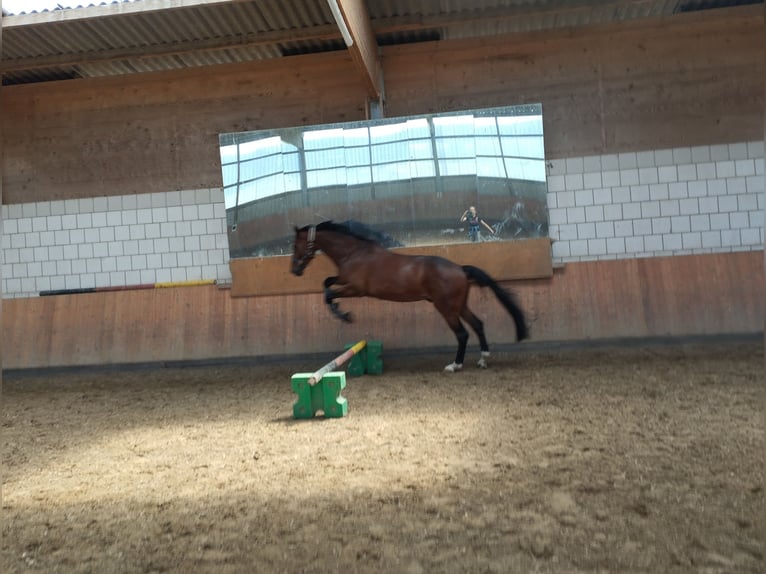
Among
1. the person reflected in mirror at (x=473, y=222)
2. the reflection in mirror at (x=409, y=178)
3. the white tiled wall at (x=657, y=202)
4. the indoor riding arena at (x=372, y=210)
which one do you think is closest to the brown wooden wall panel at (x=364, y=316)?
the indoor riding arena at (x=372, y=210)

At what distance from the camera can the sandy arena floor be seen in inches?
71.7

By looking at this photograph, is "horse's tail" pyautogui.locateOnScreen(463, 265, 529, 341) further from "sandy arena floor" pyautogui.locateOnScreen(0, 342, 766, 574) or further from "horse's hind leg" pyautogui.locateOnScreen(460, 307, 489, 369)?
"sandy arena floor" pyautogui.locateOnScreen(0, 342, 766, 574)

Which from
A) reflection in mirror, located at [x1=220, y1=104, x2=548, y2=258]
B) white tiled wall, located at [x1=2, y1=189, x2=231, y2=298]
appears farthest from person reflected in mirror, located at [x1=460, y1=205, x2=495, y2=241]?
white tiled wall, located at [x1=2, y1=189, x2=231, y2=298]

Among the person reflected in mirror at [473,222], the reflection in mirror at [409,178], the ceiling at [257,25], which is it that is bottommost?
the person reflected in mirror at [473,222]

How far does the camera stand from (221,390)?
5262 millimetres

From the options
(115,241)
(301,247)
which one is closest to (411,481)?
(301,247)

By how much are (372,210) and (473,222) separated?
1.15 meters

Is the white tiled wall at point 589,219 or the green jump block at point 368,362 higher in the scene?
Result: the white tiled wall at point 589,219

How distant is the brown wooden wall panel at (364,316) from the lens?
6.44m

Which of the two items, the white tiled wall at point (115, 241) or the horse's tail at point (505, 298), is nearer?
the horse's tail at point (505, 298)

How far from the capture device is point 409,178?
6438 mm

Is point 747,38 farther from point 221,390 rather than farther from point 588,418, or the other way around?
point 221,390

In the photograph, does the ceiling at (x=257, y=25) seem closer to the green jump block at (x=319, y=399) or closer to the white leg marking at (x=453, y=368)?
the white leg marking at (x=453, y=368)

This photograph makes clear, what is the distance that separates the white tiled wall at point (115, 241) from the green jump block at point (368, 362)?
237cm
